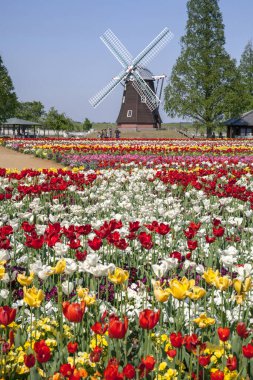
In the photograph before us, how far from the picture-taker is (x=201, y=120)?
5462 centimetres

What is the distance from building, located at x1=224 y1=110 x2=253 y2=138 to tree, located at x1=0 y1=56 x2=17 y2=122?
2360 centimetres

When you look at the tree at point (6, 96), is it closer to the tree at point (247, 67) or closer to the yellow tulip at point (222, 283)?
the tree at point (247, 67)

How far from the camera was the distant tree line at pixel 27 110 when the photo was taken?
55.0 meters

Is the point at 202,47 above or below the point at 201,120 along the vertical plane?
above

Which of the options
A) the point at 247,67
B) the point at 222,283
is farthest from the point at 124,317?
the point at 247,67

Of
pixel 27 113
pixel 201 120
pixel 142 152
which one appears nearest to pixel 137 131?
pixel 201 120

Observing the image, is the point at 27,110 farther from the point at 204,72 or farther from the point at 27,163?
the point at 27,163

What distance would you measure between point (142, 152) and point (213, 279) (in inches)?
815

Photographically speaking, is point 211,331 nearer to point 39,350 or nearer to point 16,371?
point 16,371

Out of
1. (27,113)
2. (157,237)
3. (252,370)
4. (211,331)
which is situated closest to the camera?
(252,370)

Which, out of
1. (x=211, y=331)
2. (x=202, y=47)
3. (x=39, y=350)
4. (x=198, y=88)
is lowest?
(x=211, y=331)

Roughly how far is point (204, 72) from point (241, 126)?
27.1 ft

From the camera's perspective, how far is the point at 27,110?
4774 inches

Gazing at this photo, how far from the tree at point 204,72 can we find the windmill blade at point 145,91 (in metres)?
1.86
